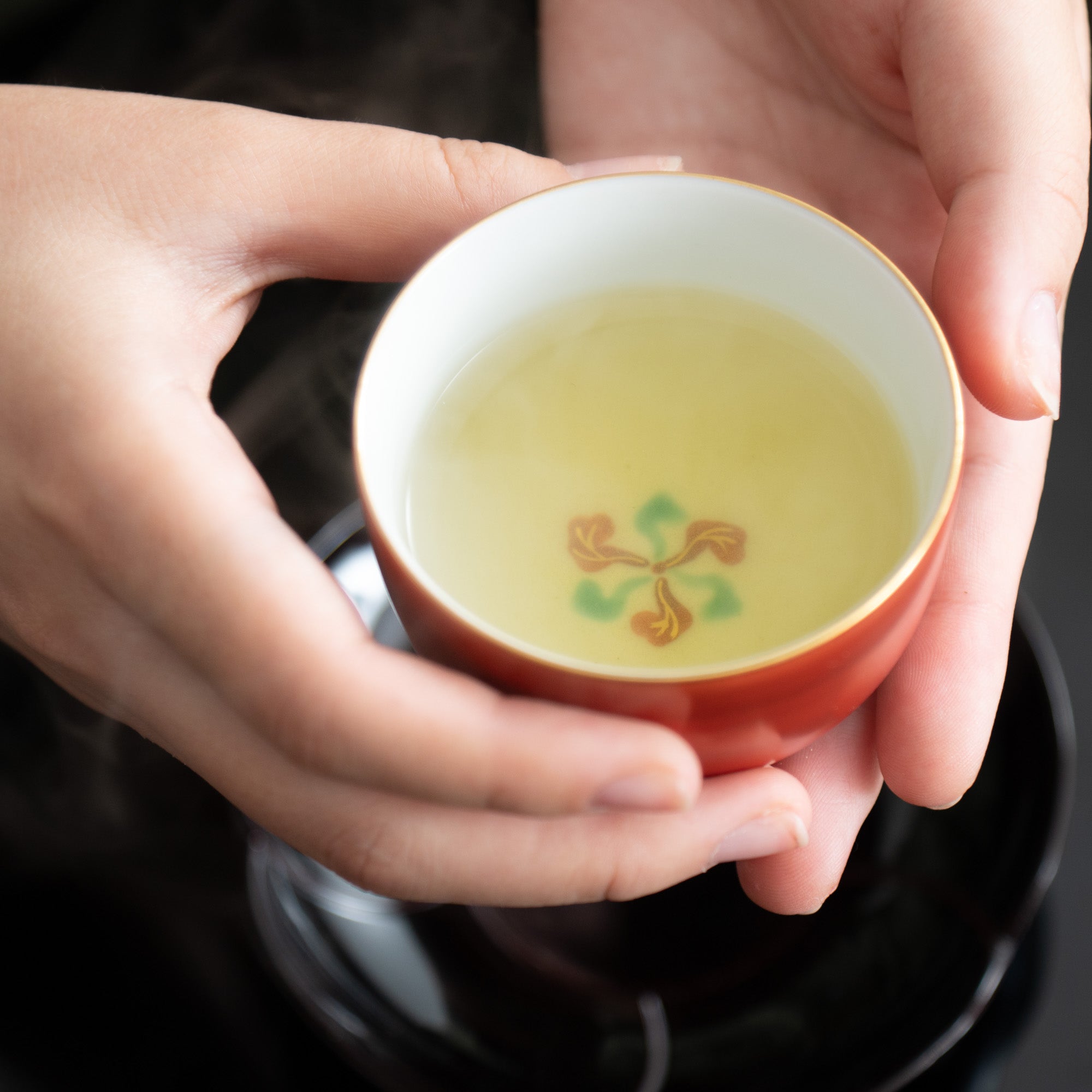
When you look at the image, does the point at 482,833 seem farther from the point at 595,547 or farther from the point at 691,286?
the point at 691,286

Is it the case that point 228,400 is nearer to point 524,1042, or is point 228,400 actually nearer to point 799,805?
point 524,1042

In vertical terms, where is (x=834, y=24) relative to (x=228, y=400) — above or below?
above

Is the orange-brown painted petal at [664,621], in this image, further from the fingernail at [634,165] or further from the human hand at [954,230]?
the fingernail at [634,165]

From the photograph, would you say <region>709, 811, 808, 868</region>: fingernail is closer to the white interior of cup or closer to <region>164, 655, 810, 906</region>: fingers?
<region>164, 655, 810, 906</region>: fingers

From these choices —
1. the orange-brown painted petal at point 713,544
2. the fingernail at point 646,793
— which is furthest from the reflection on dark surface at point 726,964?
the fingernail at point 646,793

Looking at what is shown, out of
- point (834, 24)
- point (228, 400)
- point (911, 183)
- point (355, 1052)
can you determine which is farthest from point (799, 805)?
point (228, 400)
